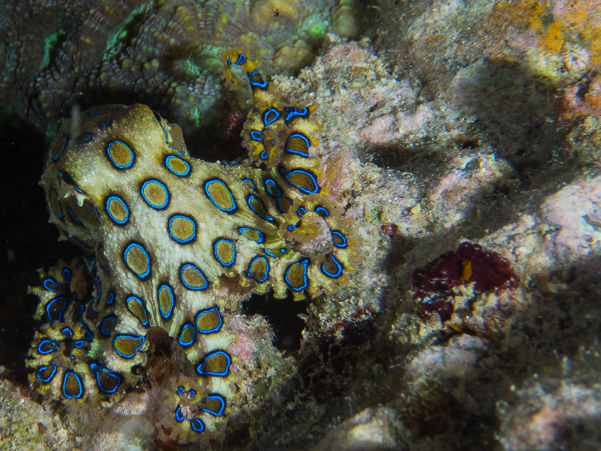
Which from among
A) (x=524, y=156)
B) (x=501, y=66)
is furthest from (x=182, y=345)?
(x=501, y=66)

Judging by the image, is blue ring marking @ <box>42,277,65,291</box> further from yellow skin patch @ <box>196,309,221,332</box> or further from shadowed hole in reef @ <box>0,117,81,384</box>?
yellow skin patch @ <box>196,309,221,332</box>

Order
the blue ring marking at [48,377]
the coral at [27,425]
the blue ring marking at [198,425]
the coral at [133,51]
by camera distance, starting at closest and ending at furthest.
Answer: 1. the blue ring marking at [198,425]
2. the coral at [27,425]
3. the blue ring marking at [48,377]
4. the coral at [133,51]

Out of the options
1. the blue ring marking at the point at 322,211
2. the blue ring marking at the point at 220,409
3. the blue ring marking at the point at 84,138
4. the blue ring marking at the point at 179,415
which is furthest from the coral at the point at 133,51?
the blue ring marking at the point at 179,415

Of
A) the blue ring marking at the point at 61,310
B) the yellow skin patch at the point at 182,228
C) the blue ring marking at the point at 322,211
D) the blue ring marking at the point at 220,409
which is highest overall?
the blue ring marking at the point at 322,211

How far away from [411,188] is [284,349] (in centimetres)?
235

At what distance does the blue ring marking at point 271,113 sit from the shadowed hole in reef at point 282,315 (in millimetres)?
2075

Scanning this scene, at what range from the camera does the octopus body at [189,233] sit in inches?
137

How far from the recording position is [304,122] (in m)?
3.55

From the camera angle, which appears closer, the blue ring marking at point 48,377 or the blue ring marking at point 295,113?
the blue ring marking at point 295,113

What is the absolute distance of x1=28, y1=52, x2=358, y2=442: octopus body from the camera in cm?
348

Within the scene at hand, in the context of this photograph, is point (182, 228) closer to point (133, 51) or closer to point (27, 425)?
point (133, 51)

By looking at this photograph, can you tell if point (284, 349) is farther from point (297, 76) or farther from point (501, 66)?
point (501, 66)

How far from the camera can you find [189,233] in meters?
3.56

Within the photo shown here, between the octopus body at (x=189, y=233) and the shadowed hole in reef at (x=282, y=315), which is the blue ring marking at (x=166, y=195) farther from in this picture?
the shadowed hole in reef at (x=282, y=315)
